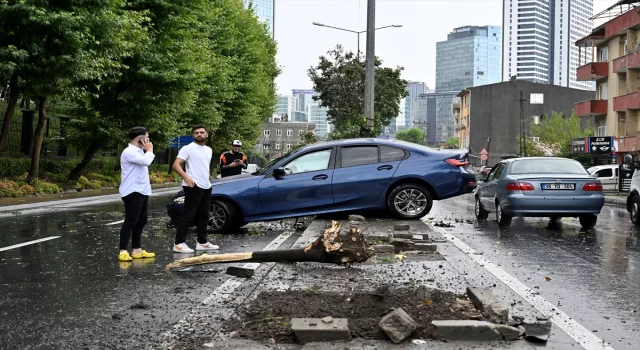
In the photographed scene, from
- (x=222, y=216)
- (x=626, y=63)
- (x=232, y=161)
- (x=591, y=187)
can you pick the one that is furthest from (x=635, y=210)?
(x=626, y=63)

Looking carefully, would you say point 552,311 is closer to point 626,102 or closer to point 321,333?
point 321,333

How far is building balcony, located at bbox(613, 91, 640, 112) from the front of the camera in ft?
159

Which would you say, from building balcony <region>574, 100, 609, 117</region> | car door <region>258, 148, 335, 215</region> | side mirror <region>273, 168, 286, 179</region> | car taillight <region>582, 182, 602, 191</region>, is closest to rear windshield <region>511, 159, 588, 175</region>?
car taillight <region>582, 182, 602, 191</region>

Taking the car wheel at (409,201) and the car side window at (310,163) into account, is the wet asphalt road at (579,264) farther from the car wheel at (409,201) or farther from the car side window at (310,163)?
the car side window at (310,163)

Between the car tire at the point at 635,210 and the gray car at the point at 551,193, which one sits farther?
the car tire at the point at 635,210

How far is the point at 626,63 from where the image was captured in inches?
1991

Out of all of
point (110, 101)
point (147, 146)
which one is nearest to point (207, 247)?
point (147, 146)

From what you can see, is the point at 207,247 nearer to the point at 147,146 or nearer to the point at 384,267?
the point at 147,146

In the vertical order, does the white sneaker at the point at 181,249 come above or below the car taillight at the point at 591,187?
below

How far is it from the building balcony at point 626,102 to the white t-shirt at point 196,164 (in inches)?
1716

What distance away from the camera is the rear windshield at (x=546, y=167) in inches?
555

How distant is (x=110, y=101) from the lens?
102 feet

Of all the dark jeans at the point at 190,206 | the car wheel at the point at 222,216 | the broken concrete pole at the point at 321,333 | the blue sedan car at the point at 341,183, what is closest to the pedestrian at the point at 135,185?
the dark jeans at the point at 190,206

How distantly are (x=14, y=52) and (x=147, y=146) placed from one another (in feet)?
43.9
